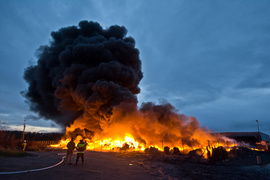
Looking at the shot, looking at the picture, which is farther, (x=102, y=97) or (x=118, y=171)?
(x=102, y=97)

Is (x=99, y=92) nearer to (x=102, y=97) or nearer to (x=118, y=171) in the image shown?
(x=102, y=97)

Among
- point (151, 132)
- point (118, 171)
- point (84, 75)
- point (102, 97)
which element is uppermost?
point (84, 75)

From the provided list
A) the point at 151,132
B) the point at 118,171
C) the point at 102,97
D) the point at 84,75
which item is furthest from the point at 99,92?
the point at 118,171

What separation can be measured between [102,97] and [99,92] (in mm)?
1020

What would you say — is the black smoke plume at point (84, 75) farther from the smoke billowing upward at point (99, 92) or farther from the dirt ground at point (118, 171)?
the dirt ground at point (118, 171)

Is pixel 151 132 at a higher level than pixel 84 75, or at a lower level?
lower

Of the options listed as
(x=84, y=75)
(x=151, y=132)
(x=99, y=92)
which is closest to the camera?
(x=151, y=132)

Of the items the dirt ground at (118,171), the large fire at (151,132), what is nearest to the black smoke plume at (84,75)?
the large fire at (151,132)

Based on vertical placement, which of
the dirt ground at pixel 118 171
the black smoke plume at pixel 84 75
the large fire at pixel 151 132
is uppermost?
the black smoke plume at pixel 84 75

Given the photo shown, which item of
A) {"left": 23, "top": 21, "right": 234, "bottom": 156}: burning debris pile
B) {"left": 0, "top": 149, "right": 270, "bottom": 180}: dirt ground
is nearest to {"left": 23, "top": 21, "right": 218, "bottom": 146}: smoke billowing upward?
{"left": 23, "top": 21, "right": 234, "bottom": 156}: burning debris pile

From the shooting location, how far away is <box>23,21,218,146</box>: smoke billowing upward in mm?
31281

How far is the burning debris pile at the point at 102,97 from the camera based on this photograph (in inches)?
1219

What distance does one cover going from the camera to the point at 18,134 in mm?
59906

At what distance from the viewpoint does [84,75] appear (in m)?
36.4
